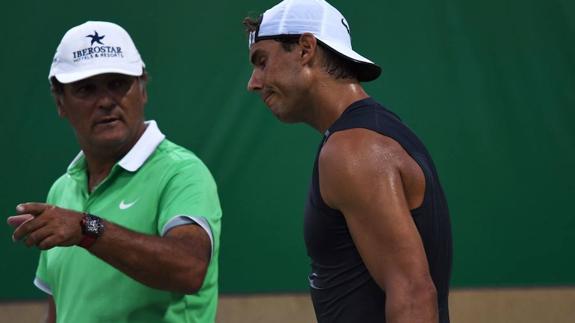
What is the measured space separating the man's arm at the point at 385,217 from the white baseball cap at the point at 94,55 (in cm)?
112

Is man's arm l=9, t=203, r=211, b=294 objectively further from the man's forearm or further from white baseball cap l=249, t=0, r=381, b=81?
white baseball cap l=249, t=0, r=381, b=81

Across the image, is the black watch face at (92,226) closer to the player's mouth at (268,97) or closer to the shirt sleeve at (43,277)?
the player's mouth at (268,97)

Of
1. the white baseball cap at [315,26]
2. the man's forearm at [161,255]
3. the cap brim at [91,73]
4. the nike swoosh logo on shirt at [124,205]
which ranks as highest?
the white baseball cap at [315,26]

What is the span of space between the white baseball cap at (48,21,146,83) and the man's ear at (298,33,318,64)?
2.66 feet

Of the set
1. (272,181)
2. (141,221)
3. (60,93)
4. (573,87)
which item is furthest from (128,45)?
(573,87)

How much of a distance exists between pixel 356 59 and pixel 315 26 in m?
0.14

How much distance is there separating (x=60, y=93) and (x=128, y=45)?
293 millimetres

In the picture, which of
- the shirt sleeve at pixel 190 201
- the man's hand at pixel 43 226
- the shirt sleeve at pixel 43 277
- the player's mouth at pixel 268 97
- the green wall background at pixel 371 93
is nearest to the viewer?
the man's hand at pixel 43 226

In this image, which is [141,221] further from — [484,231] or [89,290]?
[484,231]

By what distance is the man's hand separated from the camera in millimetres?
2553

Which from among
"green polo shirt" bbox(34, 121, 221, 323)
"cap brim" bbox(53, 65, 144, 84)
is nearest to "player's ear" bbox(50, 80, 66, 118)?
"cap brim" bbox(53, 65, 144, 84)

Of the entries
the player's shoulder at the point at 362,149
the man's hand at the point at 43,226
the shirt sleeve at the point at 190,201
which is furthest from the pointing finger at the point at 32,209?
the player's shoulder at the point at 362,149

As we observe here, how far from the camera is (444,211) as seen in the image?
2.45m

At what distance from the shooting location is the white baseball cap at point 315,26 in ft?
8.58
